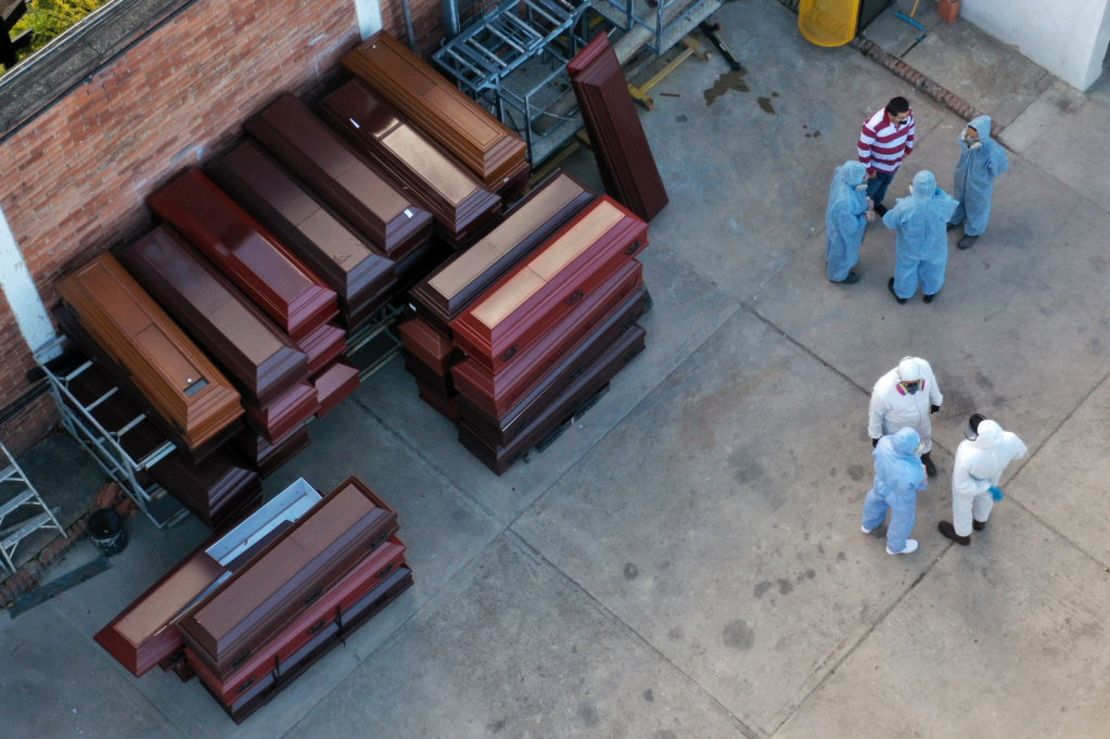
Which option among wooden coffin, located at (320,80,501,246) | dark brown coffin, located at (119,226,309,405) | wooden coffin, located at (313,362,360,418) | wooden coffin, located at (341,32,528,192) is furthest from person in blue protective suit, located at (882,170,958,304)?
dark brown coffin, located at (119,226,309,405)

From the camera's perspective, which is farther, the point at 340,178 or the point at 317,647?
the point at 340,178

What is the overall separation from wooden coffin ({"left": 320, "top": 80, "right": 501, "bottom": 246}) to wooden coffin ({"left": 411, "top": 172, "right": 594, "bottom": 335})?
0.79ft

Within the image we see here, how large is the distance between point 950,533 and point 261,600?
5.19 metres

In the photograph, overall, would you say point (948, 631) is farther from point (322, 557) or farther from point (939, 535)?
point (322, 557)

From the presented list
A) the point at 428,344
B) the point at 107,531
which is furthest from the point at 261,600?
the point at 428,344

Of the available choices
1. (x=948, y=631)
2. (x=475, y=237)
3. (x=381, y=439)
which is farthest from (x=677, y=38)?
(x=948, y=631)

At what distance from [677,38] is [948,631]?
5644 mm

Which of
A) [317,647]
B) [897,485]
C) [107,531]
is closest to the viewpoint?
[897,485]

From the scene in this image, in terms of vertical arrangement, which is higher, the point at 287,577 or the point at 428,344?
the point at 428,344

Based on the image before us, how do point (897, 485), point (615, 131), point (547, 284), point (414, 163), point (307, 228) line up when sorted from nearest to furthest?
1. point (897, 485)
2. point (547, 284)
3. point (307, 228)
4. point (414, 163)
5. point (615, 131)

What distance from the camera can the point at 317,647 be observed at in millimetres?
13047

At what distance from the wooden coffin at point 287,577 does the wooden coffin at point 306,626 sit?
0.33ft

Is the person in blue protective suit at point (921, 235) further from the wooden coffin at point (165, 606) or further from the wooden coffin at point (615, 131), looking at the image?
the wooden coffin at point (165, 606)

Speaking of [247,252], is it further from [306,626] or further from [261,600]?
[306,626]
